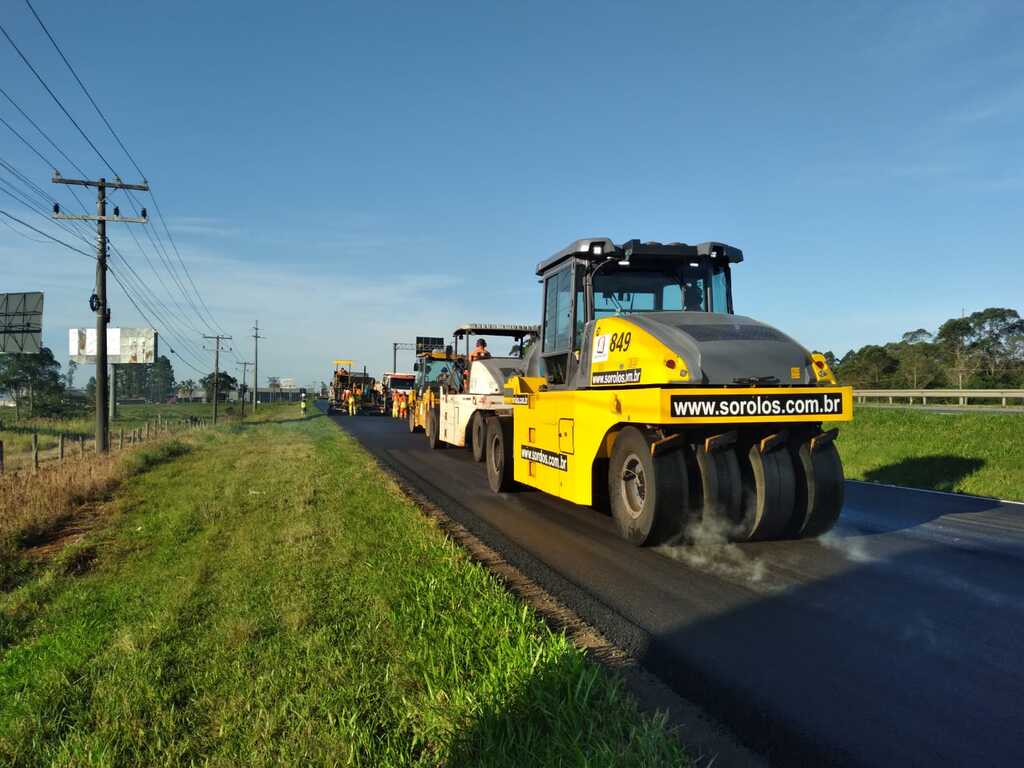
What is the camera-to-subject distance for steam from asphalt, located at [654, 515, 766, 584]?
5.84 meters

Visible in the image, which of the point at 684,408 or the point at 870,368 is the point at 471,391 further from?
the point at 870,368

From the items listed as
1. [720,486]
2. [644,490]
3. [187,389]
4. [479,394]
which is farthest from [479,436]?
[187,389]

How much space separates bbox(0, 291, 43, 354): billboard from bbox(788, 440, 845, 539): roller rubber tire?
95.2 feet

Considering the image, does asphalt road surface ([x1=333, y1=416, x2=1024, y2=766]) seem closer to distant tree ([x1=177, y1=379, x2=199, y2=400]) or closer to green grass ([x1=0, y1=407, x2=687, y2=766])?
green grass ([x1=0, y1=407, x2=687, y2=766])

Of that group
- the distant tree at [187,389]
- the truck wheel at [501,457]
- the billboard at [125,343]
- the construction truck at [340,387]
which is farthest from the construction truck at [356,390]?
the distant tree at [187,389]

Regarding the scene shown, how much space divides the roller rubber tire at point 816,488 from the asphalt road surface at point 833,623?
0.83 ft

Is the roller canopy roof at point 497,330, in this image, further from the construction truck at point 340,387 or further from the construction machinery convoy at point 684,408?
the construction truck at point 340,387

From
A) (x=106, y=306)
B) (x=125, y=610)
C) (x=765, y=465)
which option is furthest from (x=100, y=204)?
(x=765, y=465)

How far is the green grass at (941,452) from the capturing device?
37.4 feet

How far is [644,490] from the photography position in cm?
654

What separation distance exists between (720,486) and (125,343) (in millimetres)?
57471

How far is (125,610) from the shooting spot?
542 centimetres

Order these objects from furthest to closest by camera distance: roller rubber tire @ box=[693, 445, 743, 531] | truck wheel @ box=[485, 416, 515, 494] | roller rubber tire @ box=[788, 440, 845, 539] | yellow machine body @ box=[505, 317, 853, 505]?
truck wheel @ box=[485, 416, 515, 494] < roller rubber tire @ box=[788, 440, 845, 539] < roller rubber tire @ box=[693, 445, 743, 531] < yellow machine body @ box=[505, 317, 853, 505]

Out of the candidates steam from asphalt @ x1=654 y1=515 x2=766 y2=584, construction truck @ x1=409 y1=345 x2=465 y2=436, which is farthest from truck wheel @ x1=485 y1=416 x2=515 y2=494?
construction truck @ x1=409 y1=345 x2=465 y2=436
